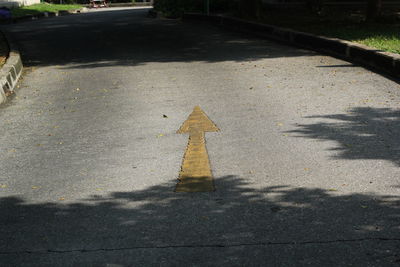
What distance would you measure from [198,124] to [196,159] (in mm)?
1554

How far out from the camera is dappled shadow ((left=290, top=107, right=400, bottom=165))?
626cm

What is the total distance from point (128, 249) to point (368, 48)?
8.84m

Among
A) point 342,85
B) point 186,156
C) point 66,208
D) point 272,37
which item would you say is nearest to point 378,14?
point 272,37

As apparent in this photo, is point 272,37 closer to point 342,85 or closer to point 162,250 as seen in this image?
point 342,85

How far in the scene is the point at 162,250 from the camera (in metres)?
4.17

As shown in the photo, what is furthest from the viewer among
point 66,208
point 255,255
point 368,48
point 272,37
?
point 272,37

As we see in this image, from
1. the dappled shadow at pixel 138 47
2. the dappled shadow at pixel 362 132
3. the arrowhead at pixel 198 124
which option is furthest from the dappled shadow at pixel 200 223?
the dappled shadow at pixel 138 47

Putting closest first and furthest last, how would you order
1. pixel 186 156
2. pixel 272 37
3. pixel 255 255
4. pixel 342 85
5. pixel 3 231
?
pixel 255 255, pixel 3 231, pixel 186 156, pixel 342 85, pixel 272 37

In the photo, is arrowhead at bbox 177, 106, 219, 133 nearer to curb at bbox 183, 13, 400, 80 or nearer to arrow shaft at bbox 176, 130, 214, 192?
arrow shaft at bbox 176, 130, 214, 192

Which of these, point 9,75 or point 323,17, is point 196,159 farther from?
point 323,17

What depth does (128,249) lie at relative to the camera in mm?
4215

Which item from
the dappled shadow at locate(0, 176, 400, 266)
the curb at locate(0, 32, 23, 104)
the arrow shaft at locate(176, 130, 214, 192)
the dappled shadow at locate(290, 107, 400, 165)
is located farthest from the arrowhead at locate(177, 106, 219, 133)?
the curb at locate(0, 32, 23, 104)

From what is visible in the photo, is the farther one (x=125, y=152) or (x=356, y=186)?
(x=125, y=152)

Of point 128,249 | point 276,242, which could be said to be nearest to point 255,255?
point 276,242
